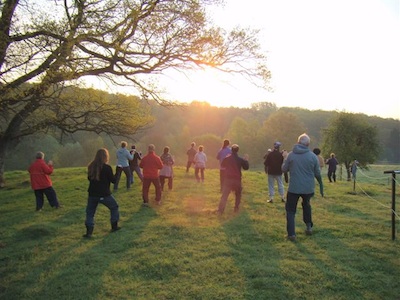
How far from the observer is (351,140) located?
4219 cm

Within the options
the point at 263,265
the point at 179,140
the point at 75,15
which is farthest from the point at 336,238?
the point at 179,140

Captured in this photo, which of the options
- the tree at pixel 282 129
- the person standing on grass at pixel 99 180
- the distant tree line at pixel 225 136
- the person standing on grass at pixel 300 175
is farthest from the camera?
the tree at pixel 282 129

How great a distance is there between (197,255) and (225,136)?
81.3 m

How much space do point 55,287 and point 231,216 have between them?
5.91 metres

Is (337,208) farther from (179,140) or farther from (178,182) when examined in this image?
(179,140)

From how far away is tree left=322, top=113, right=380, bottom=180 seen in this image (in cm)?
4138

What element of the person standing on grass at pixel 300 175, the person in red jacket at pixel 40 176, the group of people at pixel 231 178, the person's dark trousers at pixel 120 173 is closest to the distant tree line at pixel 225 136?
the person's dark trousers at pixel 120 173

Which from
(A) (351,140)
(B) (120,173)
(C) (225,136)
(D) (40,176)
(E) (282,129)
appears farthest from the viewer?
(C) (225,136)

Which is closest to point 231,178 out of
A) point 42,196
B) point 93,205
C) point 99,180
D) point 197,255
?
point 197,255

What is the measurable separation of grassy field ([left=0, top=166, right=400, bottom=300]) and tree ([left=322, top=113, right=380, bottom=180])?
102 ft

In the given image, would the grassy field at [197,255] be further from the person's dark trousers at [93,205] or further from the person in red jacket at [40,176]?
the person in red jacket at [40,176]

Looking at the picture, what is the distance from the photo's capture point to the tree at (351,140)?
41375mm

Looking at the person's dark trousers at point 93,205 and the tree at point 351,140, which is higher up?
the tree at point 351,140

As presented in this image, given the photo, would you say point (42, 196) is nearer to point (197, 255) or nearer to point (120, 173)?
point (120, 173)
